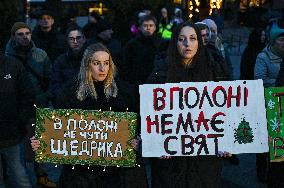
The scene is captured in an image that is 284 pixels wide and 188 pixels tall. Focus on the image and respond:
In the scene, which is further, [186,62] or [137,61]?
[137,61]

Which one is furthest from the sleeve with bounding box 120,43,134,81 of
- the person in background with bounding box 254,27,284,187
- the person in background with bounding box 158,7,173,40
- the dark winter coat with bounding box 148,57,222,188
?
the person in background with bounding box 158,7,173,40

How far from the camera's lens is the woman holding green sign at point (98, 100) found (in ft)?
12.8

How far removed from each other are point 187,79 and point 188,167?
65 cm

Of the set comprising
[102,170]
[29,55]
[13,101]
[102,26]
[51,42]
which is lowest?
[102,170]

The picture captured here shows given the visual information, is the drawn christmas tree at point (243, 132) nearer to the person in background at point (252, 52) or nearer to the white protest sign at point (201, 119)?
the white protest sign at point (201, 119)

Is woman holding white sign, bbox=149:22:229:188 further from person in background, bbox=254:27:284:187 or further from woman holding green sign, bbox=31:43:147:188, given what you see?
person in background, bbox=254:27:284:187

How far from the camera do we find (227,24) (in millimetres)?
34375

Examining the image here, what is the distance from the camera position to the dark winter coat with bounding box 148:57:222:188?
3.92 meters

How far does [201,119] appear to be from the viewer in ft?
12.9

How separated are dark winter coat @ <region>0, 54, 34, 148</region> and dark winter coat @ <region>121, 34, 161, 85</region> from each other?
83.2 inches

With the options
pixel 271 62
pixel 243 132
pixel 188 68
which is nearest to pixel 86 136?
pixel 188 68

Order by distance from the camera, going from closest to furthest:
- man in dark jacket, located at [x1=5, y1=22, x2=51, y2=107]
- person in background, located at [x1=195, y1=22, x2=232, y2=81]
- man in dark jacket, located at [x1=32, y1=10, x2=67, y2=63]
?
person in background, located at [x1=195, y1=22, x2=232, y2=81] → man in dark jacket, located at [x1=5, y1=22, x2=51, y2=107] → man in dark jacket, located at [x1=32, y1=10, x2=67, y2=63]

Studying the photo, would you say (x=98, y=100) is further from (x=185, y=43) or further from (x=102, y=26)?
(x=102, y=26)

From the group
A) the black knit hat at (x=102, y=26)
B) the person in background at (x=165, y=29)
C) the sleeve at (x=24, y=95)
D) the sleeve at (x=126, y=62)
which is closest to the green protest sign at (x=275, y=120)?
the sleeve at (x=24, y=95)
